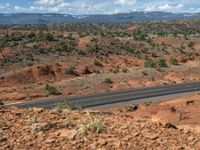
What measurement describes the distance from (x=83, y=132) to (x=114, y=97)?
33.7 metres

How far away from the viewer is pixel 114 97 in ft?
142

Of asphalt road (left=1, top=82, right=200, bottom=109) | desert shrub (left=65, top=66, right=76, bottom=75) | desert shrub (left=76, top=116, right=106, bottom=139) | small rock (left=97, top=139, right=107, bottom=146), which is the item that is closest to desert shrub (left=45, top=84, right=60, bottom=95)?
asphalt road (left=1, top=82, right=200, bottom=109)

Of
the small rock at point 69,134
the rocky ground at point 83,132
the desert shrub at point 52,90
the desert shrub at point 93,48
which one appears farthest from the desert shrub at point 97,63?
the small rock at point 69,134

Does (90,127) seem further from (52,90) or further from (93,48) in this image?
(93,48)

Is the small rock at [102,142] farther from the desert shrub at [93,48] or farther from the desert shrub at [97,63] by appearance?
the desert shrub at [93,48]

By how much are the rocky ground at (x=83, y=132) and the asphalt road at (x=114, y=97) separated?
82.6 ft

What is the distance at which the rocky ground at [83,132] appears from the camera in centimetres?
924

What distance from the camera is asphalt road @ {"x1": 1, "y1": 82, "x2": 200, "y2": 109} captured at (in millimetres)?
38719

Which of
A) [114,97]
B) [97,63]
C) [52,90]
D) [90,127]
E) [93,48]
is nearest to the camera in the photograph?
[90,127]

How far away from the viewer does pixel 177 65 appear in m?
71.6

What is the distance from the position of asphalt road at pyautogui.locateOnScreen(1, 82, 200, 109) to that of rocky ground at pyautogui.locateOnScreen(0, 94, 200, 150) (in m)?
25.2

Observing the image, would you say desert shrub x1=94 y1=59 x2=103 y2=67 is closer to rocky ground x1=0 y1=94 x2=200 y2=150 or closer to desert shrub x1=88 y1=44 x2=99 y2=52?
desert shrub x1=88 y1=44 x2=99 y2=52

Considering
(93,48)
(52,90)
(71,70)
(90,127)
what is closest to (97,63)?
(71,70)

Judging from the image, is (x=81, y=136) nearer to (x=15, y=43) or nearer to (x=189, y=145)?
(x=189, y=145)
